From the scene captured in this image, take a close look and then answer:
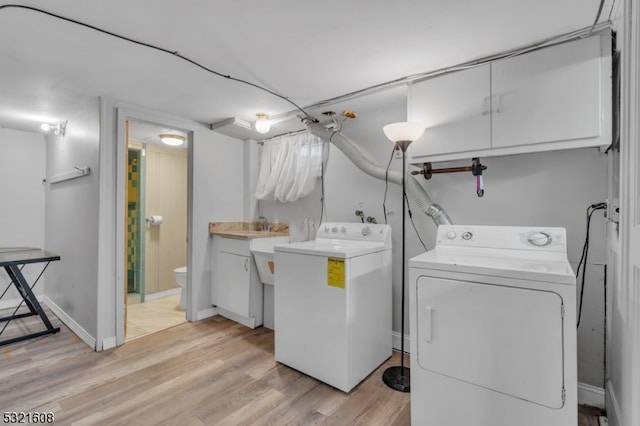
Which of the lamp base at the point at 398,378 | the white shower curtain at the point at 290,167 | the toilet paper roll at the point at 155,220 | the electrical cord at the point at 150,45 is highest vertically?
the electrical cord at the point at 150,45

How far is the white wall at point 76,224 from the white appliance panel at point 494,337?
2602 mm

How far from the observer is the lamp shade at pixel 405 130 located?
1895 mm

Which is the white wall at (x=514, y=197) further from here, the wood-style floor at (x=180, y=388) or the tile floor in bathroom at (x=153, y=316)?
the tile floor in bathroom at (x=153, y=316)

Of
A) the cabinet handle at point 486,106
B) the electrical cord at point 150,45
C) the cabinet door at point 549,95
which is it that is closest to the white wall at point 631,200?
the cabinet door at point 549,95

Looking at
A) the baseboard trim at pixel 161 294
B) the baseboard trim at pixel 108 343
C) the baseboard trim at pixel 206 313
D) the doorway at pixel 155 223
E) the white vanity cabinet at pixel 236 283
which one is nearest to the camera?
the baseboard trim at pixel 108 343

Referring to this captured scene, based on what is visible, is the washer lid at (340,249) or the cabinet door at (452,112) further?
the washer lid at (340,249)

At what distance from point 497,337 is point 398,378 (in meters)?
0.94

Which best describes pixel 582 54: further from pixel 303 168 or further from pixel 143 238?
pixel 143 238

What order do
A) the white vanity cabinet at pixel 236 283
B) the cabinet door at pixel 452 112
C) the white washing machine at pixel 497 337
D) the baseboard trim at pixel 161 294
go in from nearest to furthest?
the white washing machine at pixel 497 337 < the cabinet door at pixel 452 112 < the white vanity cabinet at pixel 236 283 < the baseboard trim at pixel 161 294

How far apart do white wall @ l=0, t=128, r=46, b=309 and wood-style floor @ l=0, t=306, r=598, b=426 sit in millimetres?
1516

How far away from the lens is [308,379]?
206 centimetres

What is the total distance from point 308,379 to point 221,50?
85.5 inches

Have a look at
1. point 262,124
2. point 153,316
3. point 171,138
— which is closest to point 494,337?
point 262,124

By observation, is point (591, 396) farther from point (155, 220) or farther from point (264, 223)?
point (155, 220)
